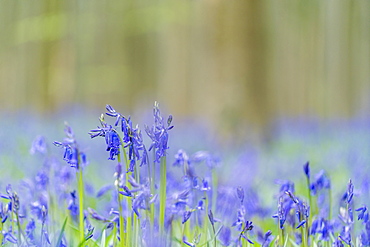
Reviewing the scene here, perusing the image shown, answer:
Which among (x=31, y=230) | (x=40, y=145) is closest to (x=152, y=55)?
(x=40, y=145)

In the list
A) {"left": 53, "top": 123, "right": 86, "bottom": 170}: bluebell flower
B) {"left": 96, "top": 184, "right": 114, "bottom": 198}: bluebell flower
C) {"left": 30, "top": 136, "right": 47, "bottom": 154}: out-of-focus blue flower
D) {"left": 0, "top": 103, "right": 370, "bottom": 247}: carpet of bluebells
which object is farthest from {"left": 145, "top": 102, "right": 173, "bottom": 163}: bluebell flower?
{"left": 30, "top": 136, "right": 47, "bottom": 154}: out-of-focus blue flower

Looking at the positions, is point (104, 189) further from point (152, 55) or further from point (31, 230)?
point (152, 55)

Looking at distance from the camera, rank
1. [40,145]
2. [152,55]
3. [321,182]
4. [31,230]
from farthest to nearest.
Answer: [152,55] < [40,145] < [321,182] < [31,230]

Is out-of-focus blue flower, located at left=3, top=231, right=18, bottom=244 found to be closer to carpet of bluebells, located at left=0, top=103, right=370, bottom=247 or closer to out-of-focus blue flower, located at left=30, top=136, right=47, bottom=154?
carpet of bluebells, located at left=0, top=103, right=370, bottom=247

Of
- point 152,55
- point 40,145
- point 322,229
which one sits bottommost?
point 152,55

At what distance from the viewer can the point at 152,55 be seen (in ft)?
47.0

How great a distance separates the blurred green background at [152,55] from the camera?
10.3 m

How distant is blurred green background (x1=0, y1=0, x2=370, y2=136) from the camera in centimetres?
1030

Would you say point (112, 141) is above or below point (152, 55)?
above

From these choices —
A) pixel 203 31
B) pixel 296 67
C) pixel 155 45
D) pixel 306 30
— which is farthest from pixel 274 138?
pixel 155 45

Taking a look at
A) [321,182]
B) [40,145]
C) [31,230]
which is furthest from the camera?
[40,145]

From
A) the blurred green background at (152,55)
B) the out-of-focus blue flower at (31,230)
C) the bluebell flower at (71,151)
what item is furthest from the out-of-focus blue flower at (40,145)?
the blurred green background at (152,55)

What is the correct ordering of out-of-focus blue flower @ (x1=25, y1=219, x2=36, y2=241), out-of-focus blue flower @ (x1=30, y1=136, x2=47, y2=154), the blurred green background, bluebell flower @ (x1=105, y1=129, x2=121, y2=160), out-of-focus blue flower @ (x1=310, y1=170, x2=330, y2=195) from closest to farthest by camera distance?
bluebell flower @ (x1=105, y1=129, x2=121, y2=160) < out-of-focus blue flower @ (x1=25, y1=219, x2=36, y2=241) < out-of-focus blue flower @ (x1=310, y1=170, x2=330, y2=195) < out-of-focus blue flower @ (x1=30, y1=136, x2=47, y2=154) < the blurred green background

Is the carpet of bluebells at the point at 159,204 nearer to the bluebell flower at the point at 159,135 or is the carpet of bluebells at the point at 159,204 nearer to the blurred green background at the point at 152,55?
the bluebell flower at the point at 159,135
